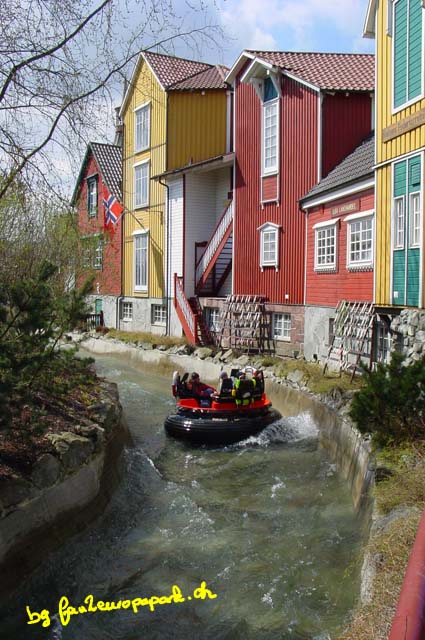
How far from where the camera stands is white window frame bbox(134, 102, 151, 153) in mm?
29297

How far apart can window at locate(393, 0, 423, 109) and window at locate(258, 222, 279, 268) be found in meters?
8.63

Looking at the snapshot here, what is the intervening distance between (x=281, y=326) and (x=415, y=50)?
33.9ft

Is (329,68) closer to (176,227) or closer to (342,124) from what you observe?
(342,124)

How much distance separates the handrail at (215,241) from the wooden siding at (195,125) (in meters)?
4.61

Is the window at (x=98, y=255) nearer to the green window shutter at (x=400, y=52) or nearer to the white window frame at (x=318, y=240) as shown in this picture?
the white window frame at (x=318, y=240)

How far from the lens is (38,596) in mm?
7121

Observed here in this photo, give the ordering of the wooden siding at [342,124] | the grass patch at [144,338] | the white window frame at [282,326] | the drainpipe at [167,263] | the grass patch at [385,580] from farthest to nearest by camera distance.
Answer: the drainpipe at [167,263] < the grass patch at [144,338] < the white window frame at [282,326] < the wooden siding at [342,124] < the grass patch at [385,580]

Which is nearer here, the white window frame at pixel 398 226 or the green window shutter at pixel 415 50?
the green window shutter at pixel 415 50

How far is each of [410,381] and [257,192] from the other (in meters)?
14.9

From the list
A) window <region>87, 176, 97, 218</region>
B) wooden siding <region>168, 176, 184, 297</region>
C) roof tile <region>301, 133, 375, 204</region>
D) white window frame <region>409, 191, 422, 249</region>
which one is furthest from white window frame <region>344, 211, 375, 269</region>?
window <region>87, 176, 97, 218</region>

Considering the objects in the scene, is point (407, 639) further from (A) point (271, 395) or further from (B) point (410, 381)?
(A) point (271, 395)

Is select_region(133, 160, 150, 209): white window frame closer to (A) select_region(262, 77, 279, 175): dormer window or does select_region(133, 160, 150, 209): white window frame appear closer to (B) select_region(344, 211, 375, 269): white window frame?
(A) select_region(262, 77, 279, 175): dormer window

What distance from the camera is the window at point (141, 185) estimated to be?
1175 inches
